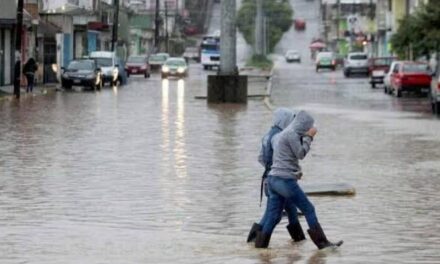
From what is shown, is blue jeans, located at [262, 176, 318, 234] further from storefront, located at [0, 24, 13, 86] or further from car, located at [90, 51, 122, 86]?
car, located at [90, 51, 122, 86]

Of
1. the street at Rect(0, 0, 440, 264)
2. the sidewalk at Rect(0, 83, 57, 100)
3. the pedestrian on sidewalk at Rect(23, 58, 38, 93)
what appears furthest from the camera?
the pedestrian on sidewalk at Rect(23, 58, 38, 93)

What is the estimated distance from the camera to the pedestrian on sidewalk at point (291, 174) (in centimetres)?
1310

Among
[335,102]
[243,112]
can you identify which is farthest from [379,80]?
[243,112]

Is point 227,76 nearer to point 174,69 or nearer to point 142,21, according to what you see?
point 174,69

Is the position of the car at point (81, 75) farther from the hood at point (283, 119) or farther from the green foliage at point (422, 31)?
the hood at point (283, 119)

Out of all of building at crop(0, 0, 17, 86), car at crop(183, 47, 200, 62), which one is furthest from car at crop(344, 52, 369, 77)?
car at crop(183, 47, 200, 62)

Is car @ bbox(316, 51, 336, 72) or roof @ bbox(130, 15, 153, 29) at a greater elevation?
roof @ bbox(130, 15, 153, 29)

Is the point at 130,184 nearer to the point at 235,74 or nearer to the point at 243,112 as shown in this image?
the point at 243,112

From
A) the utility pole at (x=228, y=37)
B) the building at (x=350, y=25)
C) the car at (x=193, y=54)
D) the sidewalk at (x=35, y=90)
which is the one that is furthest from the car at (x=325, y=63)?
the utility pole at (x=228, y=37)

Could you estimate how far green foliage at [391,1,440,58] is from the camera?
175 feet

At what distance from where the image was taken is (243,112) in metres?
40.6

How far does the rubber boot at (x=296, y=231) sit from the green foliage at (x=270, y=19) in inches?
6445

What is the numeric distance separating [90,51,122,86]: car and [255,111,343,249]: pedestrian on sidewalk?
5234 cm

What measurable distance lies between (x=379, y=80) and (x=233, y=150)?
43.6 m
